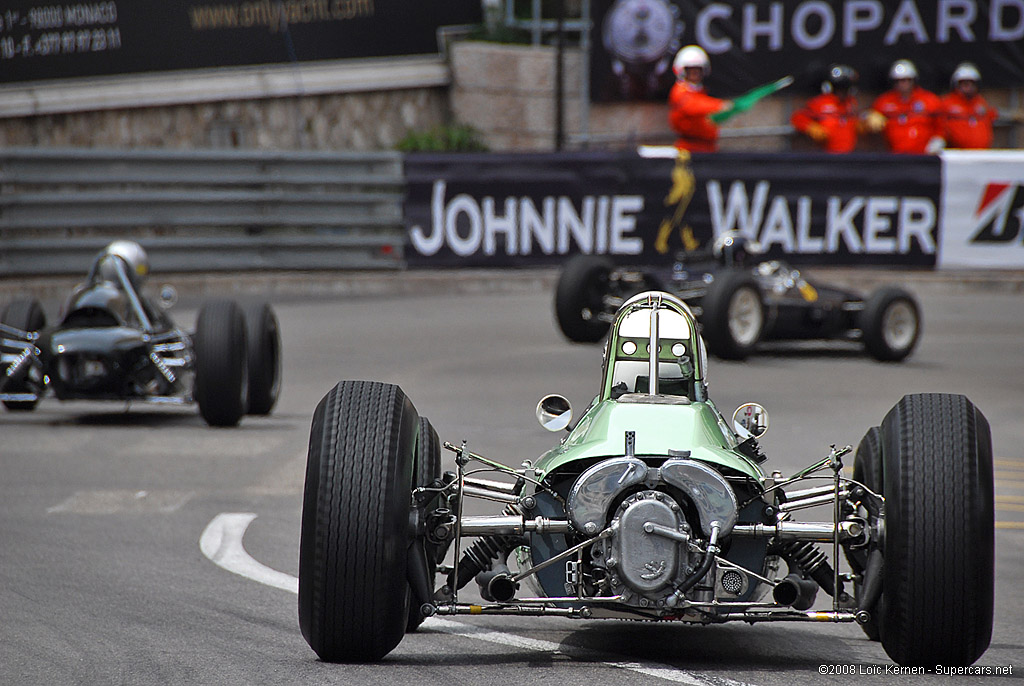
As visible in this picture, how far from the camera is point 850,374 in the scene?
15.3 meters

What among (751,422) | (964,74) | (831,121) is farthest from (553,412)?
(964,74)

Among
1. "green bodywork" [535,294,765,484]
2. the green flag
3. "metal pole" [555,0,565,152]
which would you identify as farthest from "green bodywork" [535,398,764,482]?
the green flag

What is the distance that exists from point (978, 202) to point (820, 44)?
5740 millimetres

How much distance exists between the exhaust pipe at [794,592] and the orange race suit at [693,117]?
1986cm

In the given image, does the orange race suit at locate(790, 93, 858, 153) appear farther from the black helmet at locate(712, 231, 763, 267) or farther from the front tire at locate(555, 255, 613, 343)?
the front tire at locate(555, 255, 613, 343)

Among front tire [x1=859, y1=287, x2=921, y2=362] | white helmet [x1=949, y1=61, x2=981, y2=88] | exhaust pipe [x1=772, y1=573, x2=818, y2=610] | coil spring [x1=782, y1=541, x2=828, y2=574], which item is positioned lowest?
front tire [x1=859, y1=287, x2=921, y2=362]

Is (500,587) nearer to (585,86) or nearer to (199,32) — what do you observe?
(199,32)

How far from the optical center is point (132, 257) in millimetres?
12836

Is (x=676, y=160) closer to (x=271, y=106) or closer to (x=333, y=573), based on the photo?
(x=271, y=106)

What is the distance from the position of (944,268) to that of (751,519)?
728 inches

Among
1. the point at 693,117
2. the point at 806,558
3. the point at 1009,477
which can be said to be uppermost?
the point at 806,558

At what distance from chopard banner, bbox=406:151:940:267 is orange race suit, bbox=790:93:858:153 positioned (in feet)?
13.1

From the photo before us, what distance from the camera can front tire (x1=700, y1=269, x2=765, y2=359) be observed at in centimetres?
1540

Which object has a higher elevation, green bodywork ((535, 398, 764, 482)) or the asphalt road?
green bodywork ((535, 398, 764, 482))
